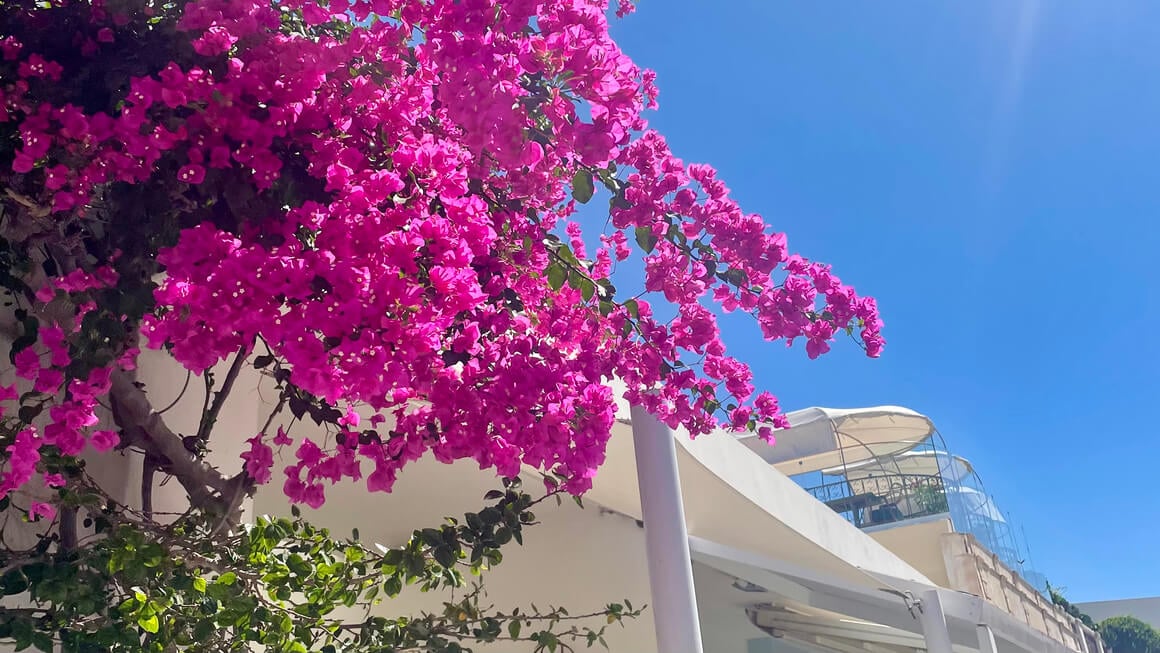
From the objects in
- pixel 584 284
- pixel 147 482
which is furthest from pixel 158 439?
pixel 584 284

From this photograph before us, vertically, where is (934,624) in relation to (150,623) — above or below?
above

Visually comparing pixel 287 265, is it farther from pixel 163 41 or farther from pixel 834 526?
pixel 834 526

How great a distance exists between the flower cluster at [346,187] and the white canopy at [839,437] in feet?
34.1

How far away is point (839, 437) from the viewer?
525 inches

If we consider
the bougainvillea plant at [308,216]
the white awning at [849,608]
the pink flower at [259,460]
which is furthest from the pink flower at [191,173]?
the white awning at [849,608]

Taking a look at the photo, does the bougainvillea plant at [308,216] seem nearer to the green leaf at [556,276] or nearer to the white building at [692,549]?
the green leaf at [556,276]

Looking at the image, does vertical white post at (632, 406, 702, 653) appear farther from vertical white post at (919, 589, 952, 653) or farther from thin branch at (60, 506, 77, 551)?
vertical white post at (919, 589, 952, 653)

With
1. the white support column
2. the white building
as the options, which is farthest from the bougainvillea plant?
the white support column

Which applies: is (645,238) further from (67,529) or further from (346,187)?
(67,529)

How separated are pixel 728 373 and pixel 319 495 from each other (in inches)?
49.4

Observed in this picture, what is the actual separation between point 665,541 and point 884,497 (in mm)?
9547

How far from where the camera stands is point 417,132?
5.97ft

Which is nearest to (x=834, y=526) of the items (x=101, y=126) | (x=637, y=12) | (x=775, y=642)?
(x=775, y=642)

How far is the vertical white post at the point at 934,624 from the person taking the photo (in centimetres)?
677
